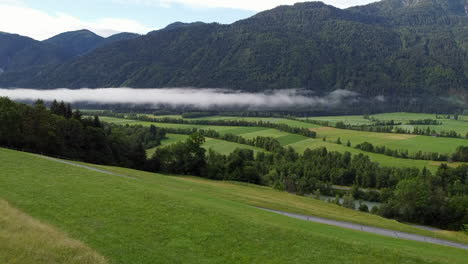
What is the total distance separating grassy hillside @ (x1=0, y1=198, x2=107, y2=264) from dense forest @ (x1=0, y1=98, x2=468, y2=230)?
44569 millimetres

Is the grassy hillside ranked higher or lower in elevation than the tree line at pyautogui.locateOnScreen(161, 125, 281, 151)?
higher

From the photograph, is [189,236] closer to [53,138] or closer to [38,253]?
[38,253]

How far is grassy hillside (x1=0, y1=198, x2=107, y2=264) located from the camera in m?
15.4

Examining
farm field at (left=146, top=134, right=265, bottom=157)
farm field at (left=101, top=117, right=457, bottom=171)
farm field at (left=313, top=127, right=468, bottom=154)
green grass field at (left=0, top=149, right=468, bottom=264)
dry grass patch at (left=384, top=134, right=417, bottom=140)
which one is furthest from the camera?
dry grass patch at (left=384, top=134, right=417, bottom=140)

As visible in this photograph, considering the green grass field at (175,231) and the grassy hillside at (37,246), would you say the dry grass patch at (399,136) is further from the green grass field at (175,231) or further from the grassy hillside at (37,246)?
the grassy hillside at (37,246)

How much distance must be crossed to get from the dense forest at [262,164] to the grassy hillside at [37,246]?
146 feet

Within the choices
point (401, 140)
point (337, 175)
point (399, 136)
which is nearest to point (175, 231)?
point (337, 175)

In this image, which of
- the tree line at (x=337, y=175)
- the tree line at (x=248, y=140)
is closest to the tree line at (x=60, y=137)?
the tree line at (x=337, y=175)

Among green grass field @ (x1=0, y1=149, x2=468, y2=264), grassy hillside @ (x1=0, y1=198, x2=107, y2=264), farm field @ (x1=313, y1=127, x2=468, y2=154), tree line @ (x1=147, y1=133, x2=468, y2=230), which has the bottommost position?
tree line @ (x1=147, y1=133, x2=468, y2=230)

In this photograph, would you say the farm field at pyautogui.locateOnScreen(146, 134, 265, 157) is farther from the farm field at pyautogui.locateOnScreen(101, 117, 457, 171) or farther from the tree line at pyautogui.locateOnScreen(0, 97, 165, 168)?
the tree line at pyautogui.locateOnScreen(0, 97, 165, 168)

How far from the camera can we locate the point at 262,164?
360 ft

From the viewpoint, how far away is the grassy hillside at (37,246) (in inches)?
604

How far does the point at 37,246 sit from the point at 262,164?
95.1 meters

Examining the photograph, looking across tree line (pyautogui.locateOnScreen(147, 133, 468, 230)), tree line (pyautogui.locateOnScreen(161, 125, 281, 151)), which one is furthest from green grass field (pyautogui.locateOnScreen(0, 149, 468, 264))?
tree line (pyautogui.locateOnScreen(161, 125, 281, 151))
